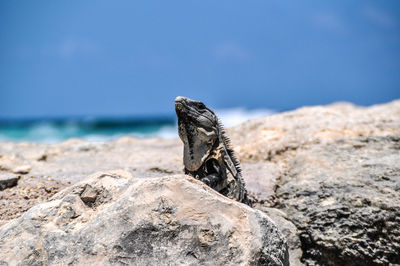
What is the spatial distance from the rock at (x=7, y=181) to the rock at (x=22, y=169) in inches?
17.1

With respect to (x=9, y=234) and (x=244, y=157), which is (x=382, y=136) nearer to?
(x=244, y=157)

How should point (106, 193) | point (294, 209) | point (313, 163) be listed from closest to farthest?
point (106, 193)
point (294, 209)
point (313, 163)

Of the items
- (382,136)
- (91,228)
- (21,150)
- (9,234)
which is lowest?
(21,150)

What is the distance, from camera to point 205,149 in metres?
4.25

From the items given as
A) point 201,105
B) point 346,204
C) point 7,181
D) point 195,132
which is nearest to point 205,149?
point 195,132

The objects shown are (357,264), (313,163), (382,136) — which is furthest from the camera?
(382,136)

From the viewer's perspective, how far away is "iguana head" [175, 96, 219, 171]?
4.18m

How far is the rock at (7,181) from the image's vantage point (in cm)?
486

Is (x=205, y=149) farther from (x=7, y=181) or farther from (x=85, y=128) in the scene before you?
(x=85, y=128)

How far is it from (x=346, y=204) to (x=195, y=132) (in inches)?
84.7

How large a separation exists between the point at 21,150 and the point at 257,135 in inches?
172

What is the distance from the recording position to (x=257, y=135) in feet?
22.9

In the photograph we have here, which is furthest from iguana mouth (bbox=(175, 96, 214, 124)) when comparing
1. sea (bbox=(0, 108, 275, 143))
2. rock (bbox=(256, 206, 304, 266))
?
sea (bbox=(0, 108, 275, 143))

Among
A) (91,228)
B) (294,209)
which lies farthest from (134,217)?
(294,209)
